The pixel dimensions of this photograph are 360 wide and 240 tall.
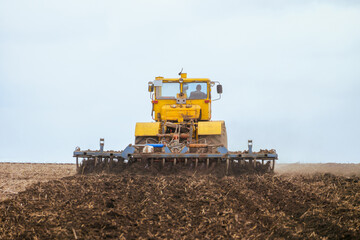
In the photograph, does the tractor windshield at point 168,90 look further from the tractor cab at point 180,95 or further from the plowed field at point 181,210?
the plowed field at point 181,210

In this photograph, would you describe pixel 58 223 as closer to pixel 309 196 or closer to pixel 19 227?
pixel 19 227

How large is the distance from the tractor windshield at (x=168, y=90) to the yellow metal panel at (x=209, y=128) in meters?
1.55

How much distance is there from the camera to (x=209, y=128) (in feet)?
42.2

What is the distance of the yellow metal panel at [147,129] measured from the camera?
13226 mm

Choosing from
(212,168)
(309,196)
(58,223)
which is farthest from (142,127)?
(58,223)

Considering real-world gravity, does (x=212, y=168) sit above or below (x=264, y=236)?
above

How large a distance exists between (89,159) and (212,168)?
3161 millimetres

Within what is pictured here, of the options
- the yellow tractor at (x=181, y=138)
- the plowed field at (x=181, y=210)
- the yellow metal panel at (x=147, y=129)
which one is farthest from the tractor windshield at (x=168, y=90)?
the plowed field at (x=181, y=210)

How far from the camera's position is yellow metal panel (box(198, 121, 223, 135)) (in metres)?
12.7

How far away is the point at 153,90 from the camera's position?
14.2m

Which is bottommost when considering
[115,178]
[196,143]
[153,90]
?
[115,178]

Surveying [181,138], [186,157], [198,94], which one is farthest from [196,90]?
[186,157]

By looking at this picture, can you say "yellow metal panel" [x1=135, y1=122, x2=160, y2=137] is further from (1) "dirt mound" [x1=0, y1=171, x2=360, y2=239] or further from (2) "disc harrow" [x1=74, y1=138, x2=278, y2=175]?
(1) "dirt mound" [x1=0, y1=171, x2=360, y2=239]

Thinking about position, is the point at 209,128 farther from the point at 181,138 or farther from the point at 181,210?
the point at 181,210
